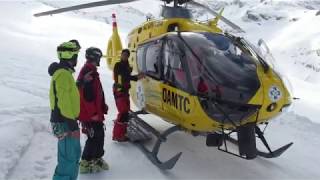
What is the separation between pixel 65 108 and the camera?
429cm

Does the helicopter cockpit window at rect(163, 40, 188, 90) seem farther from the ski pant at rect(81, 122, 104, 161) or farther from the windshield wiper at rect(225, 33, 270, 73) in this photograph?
the ski pant at rect(81, 122, 104, 161)

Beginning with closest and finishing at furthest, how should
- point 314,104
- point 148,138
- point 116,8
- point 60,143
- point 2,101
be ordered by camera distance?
point 60,143 → point 148,138 → point 2,101 → point 314,104 → point 116,8

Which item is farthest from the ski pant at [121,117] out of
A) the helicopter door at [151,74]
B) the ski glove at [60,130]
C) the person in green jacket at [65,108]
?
the ski glove at [60,130]

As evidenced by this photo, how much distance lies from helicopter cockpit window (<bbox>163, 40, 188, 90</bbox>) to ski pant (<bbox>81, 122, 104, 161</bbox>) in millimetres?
1193

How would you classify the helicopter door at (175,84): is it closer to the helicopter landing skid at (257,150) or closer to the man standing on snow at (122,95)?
the helicopter landing skid at (257,150)

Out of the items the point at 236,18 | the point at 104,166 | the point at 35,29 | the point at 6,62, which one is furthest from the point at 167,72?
the point at 236,18

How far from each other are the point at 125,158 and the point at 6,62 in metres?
7.96

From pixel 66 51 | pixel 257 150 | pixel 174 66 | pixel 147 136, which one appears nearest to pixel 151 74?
pixel 174 66

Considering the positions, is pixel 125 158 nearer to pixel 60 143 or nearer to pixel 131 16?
pixel 60 143

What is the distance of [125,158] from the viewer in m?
6.12

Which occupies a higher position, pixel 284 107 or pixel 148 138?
pixel 284 107

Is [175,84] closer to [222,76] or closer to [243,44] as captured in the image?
[222,76]

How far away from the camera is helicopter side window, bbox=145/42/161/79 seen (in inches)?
248

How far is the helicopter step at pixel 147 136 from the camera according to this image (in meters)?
5.72
